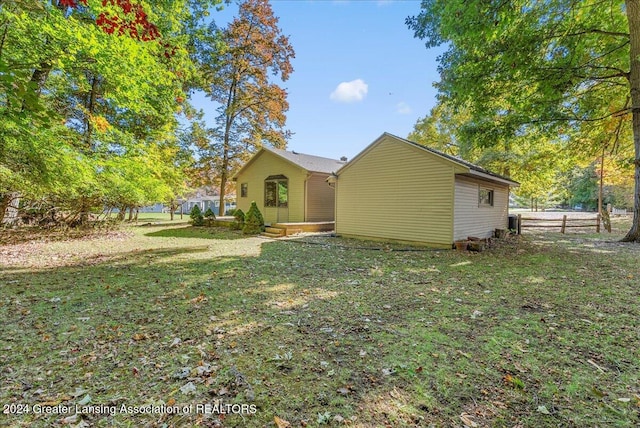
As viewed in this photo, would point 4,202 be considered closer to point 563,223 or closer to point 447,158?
point 447,158

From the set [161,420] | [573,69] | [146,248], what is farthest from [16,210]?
[573,69]

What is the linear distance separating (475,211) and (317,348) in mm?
9534

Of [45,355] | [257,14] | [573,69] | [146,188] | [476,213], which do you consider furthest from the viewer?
[257,14]

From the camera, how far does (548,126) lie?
1029cm

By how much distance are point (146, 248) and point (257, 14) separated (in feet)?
57.2

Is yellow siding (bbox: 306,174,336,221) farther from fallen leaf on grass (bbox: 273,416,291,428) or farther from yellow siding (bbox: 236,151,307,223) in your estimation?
fallen leaf on grass (bbox: 273,416,291,428)

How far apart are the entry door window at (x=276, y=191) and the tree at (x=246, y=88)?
4901 mm

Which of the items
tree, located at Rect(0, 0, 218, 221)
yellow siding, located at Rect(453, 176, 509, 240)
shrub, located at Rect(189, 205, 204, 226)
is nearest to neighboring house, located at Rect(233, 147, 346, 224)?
shrub, located at Rect(189, 205, 204, 226)

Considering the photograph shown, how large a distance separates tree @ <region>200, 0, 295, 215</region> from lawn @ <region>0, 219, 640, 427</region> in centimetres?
1511

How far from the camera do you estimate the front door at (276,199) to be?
51.7 ft

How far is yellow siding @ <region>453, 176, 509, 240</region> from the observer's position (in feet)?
30.8

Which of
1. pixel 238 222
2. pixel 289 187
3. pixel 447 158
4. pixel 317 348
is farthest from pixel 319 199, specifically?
pixel 317 348

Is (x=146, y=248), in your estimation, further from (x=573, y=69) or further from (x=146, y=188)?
(x=573, y=69)

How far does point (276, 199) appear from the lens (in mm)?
16250
